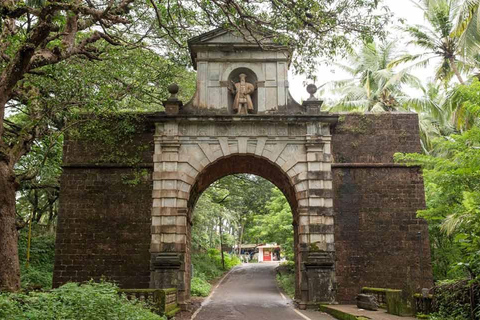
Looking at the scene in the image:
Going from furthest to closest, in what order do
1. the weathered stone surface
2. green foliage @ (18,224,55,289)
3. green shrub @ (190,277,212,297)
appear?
green shrub @ (190,277,212,297)
green foliage @ (18,224,55,289)
the weathered stone surface

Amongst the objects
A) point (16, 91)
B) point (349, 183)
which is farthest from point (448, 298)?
point (16, 91)

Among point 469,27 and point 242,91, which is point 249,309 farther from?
point 469,27

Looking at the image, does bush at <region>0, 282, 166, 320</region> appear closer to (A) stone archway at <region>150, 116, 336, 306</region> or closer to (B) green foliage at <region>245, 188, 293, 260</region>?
(A) stone archway at <region>150, 116, 336, 306</region>

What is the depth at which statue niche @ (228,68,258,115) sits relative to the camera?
13273mm

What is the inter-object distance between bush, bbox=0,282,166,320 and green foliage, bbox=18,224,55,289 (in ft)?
28.8

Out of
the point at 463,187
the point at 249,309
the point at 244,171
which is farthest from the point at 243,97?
the point at 463,187

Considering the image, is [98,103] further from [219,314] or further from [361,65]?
[361,65]

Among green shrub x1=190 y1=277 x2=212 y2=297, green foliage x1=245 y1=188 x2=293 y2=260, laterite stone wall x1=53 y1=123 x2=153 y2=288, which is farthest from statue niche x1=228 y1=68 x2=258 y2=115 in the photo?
green foliage x1=245 y1=188 x2=293 y2=260

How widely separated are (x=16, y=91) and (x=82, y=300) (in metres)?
5.46

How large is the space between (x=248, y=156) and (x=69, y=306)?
7331 mm

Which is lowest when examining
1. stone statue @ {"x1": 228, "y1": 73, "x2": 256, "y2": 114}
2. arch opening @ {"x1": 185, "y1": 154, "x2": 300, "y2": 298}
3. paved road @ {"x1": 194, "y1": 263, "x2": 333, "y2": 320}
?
paved road @ {"x1": 194, "y1": 263, "x2": 333, "y2": 320}

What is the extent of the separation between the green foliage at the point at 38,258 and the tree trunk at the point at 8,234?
730 cm

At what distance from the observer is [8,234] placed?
8828mm

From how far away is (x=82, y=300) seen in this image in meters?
7.21
